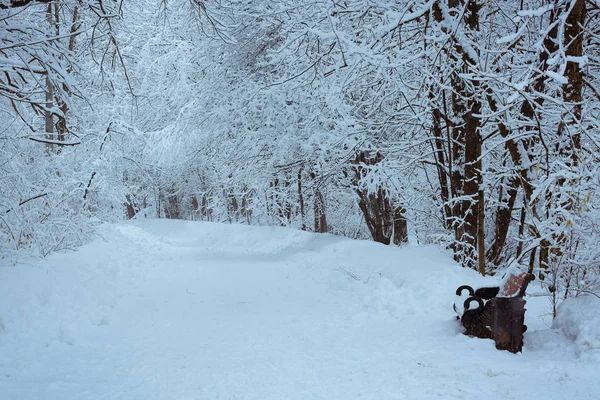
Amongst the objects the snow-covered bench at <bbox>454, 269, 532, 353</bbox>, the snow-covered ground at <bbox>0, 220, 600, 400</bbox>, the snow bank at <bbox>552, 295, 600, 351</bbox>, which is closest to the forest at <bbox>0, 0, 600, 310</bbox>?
the snow bank at <bbox>552, 295, 600, 351</bbox>

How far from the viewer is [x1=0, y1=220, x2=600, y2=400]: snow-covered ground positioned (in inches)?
145

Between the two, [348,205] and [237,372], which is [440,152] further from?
[348,205]

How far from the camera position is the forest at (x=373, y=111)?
14.5 ft

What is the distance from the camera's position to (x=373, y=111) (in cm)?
830

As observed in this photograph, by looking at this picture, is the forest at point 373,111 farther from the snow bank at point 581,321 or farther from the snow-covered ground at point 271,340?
the snow-covered ground at point 271,340

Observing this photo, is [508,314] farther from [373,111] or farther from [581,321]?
[373,111]

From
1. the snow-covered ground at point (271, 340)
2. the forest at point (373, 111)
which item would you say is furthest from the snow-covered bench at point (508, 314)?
the forest at point (373, 111)

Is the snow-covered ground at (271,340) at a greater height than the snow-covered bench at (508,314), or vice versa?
the snow-covered bench at (508,314)

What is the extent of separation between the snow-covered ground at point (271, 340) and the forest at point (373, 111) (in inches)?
36.8

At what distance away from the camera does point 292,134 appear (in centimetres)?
1323

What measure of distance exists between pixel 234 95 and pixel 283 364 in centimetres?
1055

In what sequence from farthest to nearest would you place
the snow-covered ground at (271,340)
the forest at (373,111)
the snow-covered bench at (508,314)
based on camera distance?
the forest at (373,111)
the snow-covered bench at (508,314)
the snow-covered ground at (271,340)

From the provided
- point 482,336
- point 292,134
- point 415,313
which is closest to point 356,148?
point 292,134

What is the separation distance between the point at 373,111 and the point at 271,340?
16.2 feet
